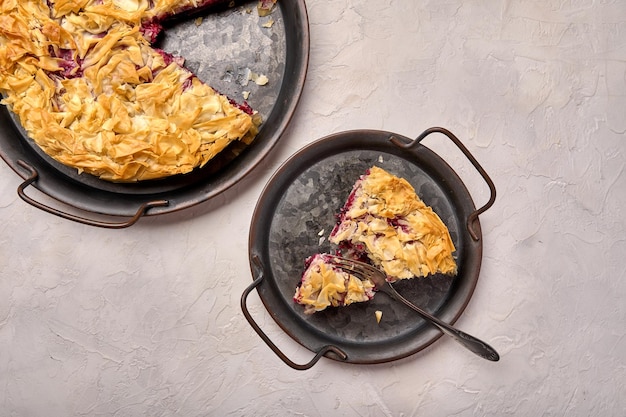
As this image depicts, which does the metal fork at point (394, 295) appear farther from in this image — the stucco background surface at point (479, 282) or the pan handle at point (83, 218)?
the pan handle at point (83, 218)

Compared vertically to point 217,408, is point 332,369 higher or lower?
higher

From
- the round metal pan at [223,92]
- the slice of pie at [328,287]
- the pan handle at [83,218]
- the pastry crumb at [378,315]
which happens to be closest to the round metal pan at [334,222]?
the pastry crumb at [378,315]

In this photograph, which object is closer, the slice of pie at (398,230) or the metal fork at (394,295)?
the metal fork at (394,295)

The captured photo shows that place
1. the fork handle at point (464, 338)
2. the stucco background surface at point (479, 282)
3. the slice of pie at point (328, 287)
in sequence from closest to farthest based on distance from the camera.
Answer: the fork handle at point (464, 338)
the slice of pie at point (328, 287)
the stucco background surface at point (479, 282)

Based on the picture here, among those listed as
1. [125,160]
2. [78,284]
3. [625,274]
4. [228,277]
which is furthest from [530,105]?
[78,284]

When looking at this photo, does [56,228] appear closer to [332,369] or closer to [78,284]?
[78,284]

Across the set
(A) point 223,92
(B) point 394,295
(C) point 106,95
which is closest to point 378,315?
(B) point 394,295

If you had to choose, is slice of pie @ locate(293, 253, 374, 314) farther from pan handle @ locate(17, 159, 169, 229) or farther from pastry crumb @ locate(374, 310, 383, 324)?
pan handle @ locate(17, 159, 169, 229)
